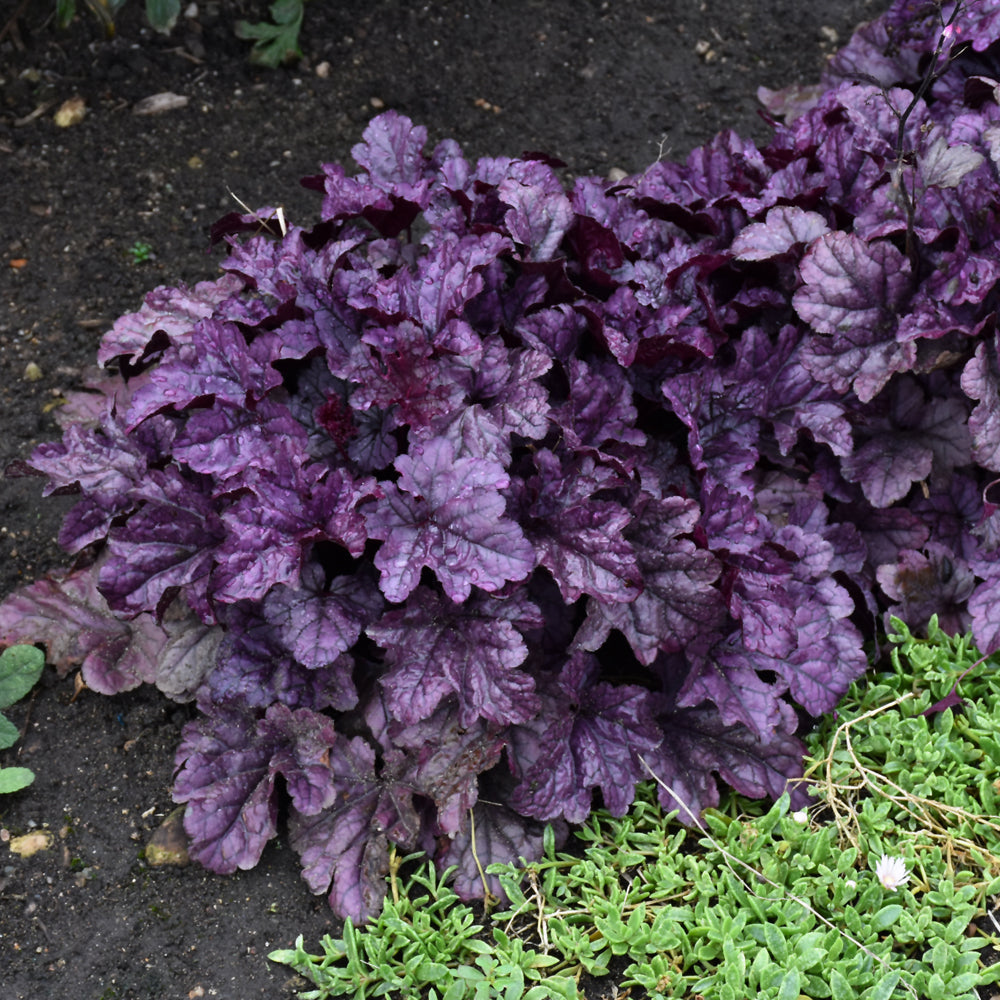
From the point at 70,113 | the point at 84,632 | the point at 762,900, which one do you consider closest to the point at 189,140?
the point at 70,113

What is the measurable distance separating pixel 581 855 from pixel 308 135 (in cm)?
268

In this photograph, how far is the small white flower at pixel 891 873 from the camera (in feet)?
7.02

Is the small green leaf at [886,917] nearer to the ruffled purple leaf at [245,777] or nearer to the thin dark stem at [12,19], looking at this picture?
the ruffled purple leaf at [245,777]

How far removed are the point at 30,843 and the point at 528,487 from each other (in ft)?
4.42

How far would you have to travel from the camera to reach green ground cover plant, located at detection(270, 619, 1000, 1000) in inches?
82.4

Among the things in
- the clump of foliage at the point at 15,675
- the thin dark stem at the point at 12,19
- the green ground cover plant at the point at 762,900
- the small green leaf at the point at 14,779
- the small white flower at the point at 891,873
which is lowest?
the small green leaf at the point at 14,779

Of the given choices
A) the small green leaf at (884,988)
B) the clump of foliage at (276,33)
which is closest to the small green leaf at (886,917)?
the small green leaf at (884,988)

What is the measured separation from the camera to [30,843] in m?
2.38

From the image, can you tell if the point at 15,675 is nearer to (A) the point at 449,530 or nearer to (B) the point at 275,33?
(A) the point at 449,530

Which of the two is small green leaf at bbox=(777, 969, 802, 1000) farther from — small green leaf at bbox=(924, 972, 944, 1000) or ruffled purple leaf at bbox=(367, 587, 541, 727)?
ruffled purple leaf at bbox=(367, 587, 541, 727)

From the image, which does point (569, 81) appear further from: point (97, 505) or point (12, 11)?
point (97, 505)

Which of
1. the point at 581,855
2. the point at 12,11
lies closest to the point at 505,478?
the point at 581,855

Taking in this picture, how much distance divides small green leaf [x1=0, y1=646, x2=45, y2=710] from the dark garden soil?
2.7 inches

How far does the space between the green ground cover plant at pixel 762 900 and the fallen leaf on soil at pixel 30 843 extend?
0.60 meters
